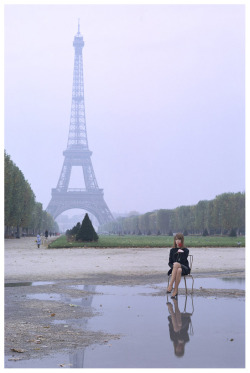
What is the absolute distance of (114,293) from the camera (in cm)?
1234

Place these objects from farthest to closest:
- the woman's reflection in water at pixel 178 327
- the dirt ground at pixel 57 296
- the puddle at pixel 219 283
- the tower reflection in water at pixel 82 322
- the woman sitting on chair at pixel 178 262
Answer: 1. the puddle at pixel 219 283
2. the woman sitting on chair at pixel 178 262
3. the dirt ground at pixel 57 296
4. the woman's reflection in water at pixel 178 327
5. the tower reflection in water at pixel 82 322

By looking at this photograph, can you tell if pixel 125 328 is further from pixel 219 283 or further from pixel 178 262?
pixel 219 283

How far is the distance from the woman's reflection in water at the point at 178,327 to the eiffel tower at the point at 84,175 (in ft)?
413

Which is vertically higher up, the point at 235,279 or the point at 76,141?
the point at 76,141

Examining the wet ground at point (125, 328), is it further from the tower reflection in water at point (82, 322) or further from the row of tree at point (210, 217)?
the row of tree at point (210, 217)

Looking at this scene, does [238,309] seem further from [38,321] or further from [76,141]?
[76,141]

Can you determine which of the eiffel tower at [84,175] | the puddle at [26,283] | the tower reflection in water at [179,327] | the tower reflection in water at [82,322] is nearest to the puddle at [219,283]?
the tower reflection in water at [82,322]

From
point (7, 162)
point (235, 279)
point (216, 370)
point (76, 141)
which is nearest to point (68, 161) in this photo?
point (76, 141)

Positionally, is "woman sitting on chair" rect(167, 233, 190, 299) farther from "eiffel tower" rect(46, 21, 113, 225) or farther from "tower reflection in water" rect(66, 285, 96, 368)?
"eiffel tower" rect(46, 21, 113, 225)

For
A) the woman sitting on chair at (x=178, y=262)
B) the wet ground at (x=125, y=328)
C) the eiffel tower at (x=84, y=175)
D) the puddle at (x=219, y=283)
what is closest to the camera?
the wet ground at (x=125, y=328)

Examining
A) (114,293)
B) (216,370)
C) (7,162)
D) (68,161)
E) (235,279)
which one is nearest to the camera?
(216,370)

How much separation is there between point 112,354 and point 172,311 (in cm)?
331

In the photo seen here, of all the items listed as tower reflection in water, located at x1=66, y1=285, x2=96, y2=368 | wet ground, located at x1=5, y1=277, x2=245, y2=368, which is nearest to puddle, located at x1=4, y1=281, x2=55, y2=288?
tower reflection in water, located at x1=66, y1=285, x2=96, y2=368

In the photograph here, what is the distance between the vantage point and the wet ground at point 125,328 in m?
6.14
